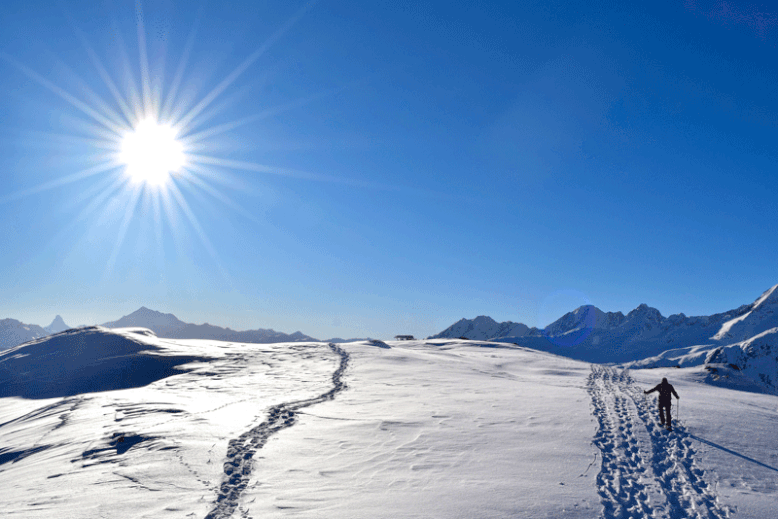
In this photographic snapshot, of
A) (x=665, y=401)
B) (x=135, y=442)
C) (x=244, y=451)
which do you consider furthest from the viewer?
(x=665, y=401)

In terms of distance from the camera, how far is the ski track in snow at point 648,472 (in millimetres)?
8359

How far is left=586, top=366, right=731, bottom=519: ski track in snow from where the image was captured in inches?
329

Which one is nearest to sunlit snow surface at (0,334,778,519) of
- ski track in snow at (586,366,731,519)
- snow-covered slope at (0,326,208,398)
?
ski track in snow at (586,366,731,519)

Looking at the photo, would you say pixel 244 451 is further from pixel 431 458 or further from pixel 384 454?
pixel 431 458

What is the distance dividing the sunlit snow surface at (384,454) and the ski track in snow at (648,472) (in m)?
0.05

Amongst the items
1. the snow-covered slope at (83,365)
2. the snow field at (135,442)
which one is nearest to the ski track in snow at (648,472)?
the snow field at (135,442)

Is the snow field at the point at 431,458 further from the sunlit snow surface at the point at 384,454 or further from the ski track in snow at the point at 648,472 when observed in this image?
the ski track in snow at the point at 648,472

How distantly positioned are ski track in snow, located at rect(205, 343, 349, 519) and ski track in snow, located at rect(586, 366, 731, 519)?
761cm

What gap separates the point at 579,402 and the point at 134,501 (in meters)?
18.7

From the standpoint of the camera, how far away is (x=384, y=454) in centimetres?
1123

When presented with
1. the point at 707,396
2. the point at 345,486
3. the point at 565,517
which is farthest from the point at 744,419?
the point at 345,486

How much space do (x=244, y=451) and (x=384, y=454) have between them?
13.0ft

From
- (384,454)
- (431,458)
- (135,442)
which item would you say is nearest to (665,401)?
(431,458)

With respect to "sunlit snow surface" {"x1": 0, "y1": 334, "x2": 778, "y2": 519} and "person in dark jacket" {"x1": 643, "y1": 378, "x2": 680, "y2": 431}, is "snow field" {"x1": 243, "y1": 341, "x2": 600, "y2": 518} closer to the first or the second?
"sunlit snow surface" {"x1": 0, "y1": 334, "x2": 778, "y2": 519}
